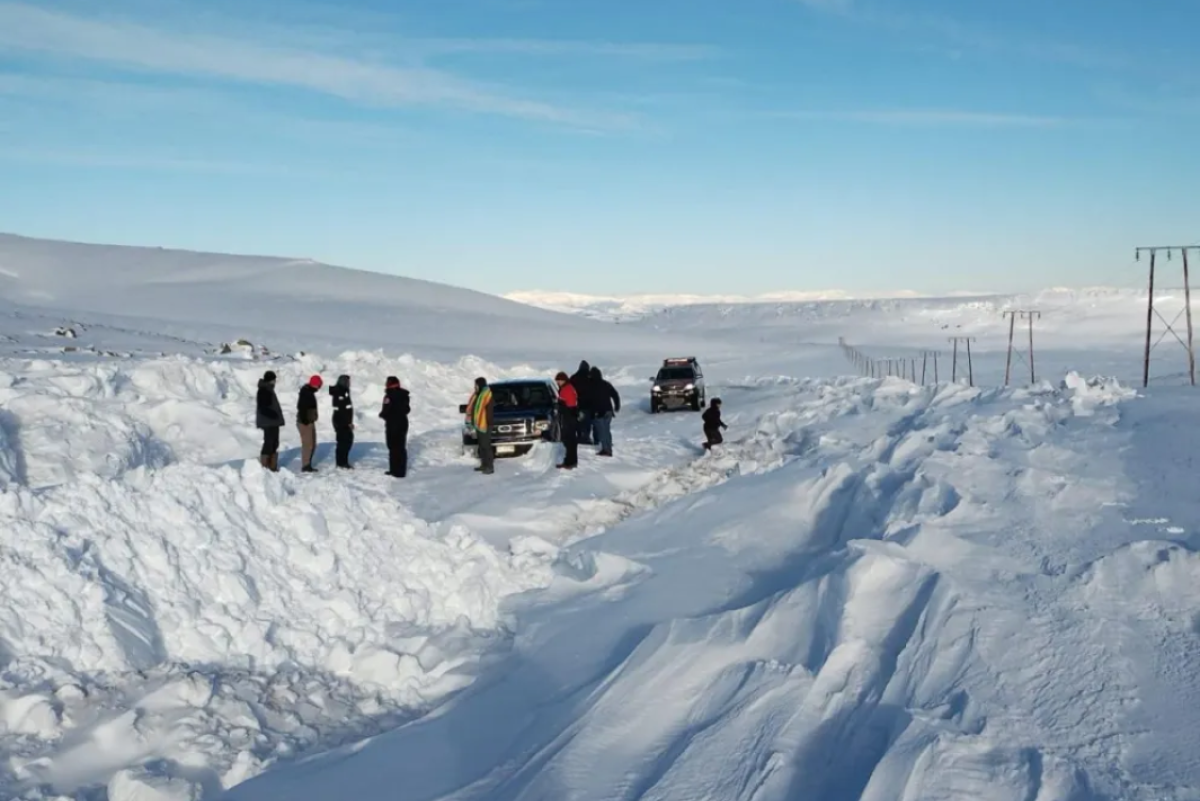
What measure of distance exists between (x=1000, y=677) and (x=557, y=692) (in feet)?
9.46

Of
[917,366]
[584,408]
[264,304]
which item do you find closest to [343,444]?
[584,408]

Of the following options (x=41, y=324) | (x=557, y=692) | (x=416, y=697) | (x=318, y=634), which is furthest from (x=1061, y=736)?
(x=41, y=324)

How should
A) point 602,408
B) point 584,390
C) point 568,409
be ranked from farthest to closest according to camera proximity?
point 602,408 < point 584,390 < point 568,409

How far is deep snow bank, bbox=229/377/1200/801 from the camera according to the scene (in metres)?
5.43

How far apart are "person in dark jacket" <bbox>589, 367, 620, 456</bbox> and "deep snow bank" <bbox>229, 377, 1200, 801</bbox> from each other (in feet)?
26.5

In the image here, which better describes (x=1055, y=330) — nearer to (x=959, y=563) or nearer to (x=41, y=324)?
(x=41, y=324)

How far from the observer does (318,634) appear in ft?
29.1

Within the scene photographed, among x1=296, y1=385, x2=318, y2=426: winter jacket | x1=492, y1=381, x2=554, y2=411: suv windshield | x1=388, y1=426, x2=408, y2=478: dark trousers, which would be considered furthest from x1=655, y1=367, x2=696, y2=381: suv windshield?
x1=296, y1=385, x2=318, y2=426: winter jacket

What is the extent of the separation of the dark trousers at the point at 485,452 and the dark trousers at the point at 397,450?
1.20 metres

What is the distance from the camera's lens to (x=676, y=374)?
31.6 m

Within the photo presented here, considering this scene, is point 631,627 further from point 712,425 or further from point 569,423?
point 712,425

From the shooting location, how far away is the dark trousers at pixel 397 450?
56.5 ft

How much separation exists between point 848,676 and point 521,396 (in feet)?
48.1

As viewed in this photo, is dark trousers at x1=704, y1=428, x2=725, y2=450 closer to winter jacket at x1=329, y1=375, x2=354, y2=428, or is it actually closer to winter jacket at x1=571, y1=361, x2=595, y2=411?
winter jacket at x1=571, y1=361, x2=595, y2=411
